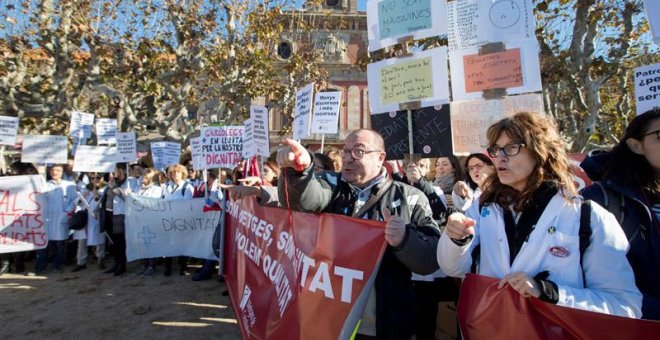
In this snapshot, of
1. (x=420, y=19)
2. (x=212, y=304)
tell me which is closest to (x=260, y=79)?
(x=212, y=304)

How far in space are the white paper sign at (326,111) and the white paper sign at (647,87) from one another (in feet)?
10.5

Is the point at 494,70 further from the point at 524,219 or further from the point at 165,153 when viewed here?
the point at 165,153

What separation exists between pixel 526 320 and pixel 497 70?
250 centimetres

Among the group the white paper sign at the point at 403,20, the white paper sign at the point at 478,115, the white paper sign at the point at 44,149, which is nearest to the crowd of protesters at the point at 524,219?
the white paper sign at the point at 478,115

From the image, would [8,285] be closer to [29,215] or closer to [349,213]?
[29,215]

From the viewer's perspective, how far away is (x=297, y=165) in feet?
7.39

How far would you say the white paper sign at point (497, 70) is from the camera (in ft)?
11.5

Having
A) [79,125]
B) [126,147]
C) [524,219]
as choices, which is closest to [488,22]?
[524,219]

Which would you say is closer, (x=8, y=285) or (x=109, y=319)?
(x=109, y=319)

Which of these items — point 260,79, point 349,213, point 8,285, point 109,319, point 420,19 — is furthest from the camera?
point 260,79

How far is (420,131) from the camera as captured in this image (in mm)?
4027

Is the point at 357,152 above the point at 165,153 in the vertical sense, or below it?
below

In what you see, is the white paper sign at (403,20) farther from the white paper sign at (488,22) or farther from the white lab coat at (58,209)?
the white lab coat at (58,209)

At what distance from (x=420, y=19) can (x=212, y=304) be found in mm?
4255
